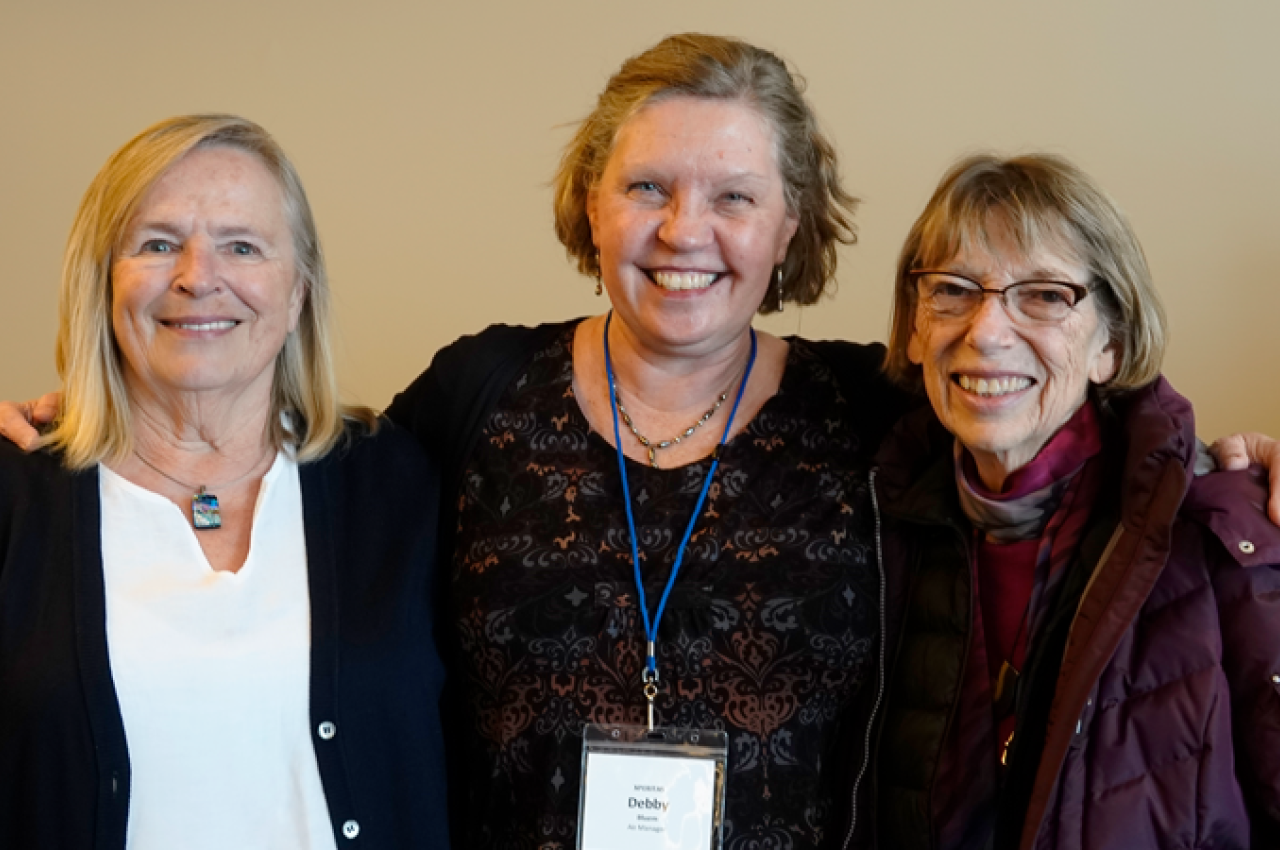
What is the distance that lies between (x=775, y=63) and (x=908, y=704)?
108 cm

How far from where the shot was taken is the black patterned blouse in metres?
1.85

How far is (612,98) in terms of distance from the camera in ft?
6.79

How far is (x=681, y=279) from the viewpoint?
1996mm

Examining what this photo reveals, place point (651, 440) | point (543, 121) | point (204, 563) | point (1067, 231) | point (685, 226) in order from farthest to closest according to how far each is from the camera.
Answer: point (543, 121) < point (651, 440) < point (685, 226) < point (204, 563) < point (1067, 231)

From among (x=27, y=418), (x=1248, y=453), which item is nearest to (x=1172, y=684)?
(x=1248, y=453)

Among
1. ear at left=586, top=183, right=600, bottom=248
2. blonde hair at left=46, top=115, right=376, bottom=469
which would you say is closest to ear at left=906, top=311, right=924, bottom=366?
ear at left=586, top=183, right=600, bottom=248

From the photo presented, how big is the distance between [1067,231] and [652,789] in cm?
102

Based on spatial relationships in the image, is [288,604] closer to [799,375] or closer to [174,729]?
[174,729]

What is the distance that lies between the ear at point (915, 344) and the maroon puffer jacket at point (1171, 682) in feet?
1.20

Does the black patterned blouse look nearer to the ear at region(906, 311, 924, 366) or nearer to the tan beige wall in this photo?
the ear at region(906, 311, 924, 366)

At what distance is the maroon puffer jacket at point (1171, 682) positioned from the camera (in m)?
1.55

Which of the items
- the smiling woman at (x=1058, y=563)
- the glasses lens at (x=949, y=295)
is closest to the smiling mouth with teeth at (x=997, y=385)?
the smiling woman at (x=1058, y=563)

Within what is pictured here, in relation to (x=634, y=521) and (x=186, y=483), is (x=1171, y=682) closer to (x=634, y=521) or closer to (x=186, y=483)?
(x=634, y=521)

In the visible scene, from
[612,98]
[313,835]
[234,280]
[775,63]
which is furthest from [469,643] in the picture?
[775,63]
